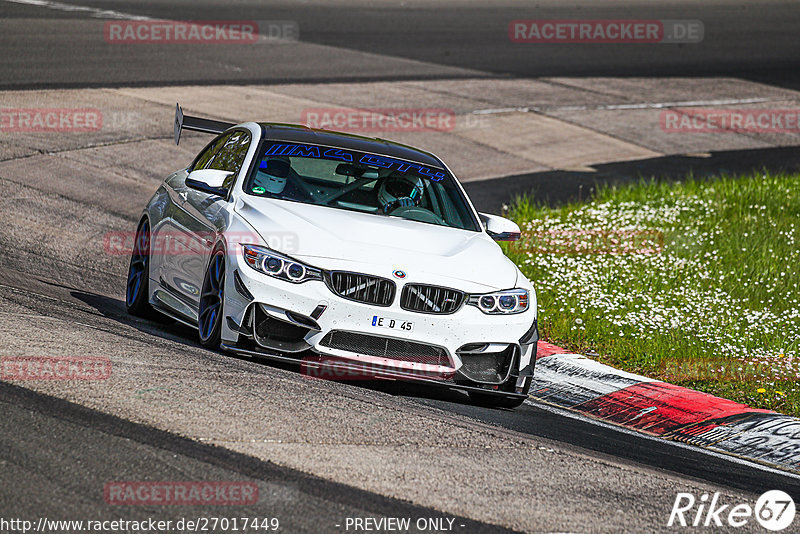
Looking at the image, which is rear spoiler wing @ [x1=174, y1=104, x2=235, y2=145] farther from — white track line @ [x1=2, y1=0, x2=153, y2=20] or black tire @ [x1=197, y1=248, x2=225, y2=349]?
white track line @ [x1=2, y1=0, x2=153, y2=20]

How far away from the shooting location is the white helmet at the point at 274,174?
8.00 m

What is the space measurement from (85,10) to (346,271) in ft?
63.3

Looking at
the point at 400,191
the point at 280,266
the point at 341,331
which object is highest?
the point at 400,191

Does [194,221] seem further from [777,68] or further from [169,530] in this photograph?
[777,68]

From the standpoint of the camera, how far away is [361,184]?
8.30 metres

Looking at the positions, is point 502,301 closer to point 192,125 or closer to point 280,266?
point 280,266

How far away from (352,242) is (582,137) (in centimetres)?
1305

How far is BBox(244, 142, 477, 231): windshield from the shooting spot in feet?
26.3

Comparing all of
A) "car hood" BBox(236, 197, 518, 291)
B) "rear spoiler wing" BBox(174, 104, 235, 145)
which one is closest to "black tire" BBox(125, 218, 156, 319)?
"rear spoiler wing" BBox(174, 104, 235, 145)

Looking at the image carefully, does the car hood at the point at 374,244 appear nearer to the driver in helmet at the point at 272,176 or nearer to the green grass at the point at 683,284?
the driver in helmet at the point at 272,176

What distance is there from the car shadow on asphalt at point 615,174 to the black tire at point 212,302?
7.39 metres

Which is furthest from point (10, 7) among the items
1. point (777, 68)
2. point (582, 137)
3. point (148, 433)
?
point (148, 433)

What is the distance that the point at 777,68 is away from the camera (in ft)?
88.8

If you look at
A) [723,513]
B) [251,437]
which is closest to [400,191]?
[251,437]
